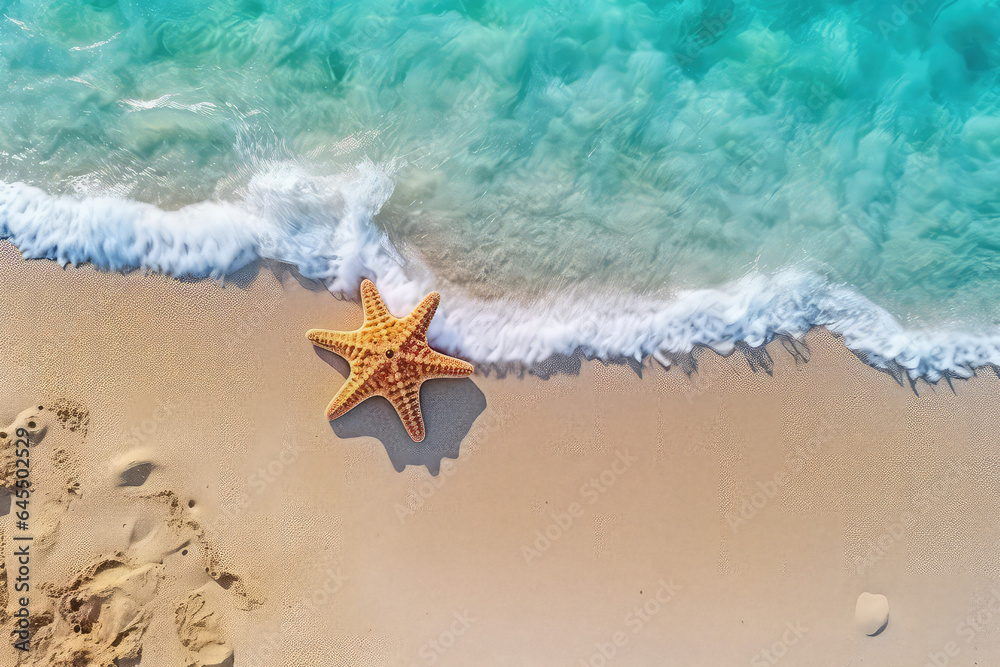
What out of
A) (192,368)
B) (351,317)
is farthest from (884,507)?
(192,368)

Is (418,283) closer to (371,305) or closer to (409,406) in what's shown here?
(371,305)

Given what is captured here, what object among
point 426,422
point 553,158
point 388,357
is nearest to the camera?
point 388,357

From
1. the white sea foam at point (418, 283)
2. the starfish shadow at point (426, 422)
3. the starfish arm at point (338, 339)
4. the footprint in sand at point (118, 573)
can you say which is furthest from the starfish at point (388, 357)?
the footprint in sand at point (118, 573)

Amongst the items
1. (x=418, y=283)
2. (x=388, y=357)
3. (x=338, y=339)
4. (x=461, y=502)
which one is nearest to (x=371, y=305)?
(x=338, y=339)

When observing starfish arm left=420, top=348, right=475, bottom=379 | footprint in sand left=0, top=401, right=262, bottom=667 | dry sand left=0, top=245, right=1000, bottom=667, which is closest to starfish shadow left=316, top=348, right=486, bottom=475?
dry sand left=0, top=245, right=1000, bottom=667

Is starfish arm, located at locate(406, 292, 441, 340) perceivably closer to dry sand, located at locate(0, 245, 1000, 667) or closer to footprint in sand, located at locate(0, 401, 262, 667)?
dry sand, located at locate(0, 245, 1000, 667)

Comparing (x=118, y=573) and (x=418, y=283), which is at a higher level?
(x=418, y=283)
